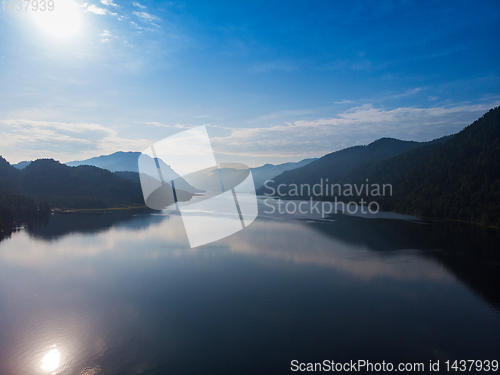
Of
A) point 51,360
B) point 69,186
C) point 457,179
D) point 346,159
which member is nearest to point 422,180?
point 457,179

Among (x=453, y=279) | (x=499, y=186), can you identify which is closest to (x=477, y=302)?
(x=453, y=279)

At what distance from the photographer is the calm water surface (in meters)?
8.22

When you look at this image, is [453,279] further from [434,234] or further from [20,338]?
[20,338]

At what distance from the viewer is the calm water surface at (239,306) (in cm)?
822

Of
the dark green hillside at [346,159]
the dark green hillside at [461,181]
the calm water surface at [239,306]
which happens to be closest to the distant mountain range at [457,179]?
the dark green hillside at [461,181]

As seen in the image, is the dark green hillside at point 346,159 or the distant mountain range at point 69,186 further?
the dark green hillside at point 346,159

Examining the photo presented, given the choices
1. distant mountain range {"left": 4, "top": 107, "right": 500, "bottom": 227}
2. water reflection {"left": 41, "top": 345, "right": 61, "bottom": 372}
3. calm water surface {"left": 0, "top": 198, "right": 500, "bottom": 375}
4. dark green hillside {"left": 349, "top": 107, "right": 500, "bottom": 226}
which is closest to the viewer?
water reflection {"left": 41, "top": 345, "right": 61, "bottom": 372}

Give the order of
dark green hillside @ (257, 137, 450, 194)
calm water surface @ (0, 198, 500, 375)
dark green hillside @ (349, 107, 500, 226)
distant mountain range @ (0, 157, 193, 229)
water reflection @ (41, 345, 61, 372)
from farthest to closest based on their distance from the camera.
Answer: dark green hillside @ (257, 137, 450, 194) < distant mountain range @ (0, 157, 193, 229) < dark green hillside @ (349, 107, 500, 226) < calm water surface @ (0, 198, 500, 375) < water reflection @ (41, 345, 61, 372)

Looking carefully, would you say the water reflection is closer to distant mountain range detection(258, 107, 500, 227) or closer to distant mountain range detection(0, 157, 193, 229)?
distant mountain range detection(258, 107, 500, 227)

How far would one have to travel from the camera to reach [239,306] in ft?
37.2

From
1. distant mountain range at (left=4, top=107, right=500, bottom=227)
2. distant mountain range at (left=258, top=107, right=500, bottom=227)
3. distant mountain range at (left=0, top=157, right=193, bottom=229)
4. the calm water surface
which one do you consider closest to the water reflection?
the calm water surface

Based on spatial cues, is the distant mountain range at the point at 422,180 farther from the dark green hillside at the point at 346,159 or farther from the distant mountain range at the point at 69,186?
the dark green hillside at the point at 346,159

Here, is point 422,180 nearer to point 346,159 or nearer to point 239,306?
point 239,306

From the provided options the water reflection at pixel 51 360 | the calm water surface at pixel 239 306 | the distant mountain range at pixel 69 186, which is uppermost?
the distant mountain range at pixel 69 186
